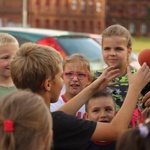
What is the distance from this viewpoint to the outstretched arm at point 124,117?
3592 mm

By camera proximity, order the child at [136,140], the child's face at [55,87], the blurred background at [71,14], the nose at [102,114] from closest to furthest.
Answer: the child at [136,140]
the child's face at [55,87]
the nose at [102,114]
the blurred background at [71,14]

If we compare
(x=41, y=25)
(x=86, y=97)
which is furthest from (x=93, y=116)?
(x=41, y=25)

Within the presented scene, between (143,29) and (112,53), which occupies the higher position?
(112,53)

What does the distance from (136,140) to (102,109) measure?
184 centimetres

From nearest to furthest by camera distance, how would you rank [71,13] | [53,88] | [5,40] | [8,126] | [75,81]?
1. [8,126]
2. [53,88]
3. [5,40]
4. [75,81]
5. [71,13]

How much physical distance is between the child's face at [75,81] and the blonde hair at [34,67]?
1.74 metres

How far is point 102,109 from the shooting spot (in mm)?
4340

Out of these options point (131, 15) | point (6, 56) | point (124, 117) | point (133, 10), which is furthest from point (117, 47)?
point (131, 15)

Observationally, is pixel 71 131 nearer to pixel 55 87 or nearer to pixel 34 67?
pixel 55 87

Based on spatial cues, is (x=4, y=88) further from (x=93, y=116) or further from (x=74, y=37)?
(x=74, y=37)

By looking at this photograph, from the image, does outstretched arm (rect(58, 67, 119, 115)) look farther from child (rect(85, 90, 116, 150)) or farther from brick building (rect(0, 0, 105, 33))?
brick building (rect(0, 0, 105, 33))

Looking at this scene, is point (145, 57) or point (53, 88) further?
point (145, 57)

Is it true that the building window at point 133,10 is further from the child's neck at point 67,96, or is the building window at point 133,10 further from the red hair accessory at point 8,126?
the red hair accessory at point 8,126

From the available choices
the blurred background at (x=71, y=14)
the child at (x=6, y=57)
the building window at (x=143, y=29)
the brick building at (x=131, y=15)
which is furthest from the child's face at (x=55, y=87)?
the building window at (x=143, y=29)
